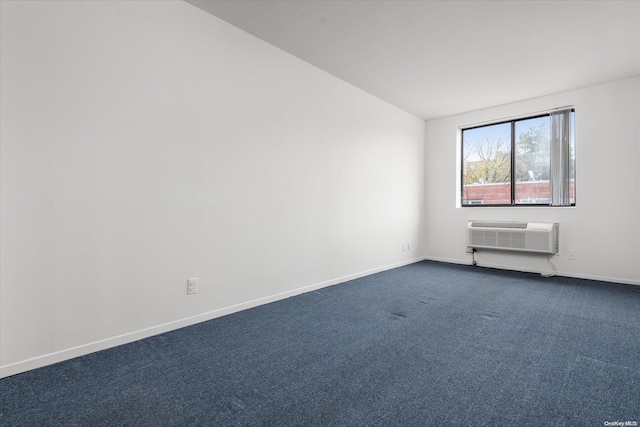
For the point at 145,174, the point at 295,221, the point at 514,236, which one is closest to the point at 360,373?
the point at 295,221

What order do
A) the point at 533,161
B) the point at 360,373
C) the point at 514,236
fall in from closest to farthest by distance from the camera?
the point at 360,373 → the point at 514,236 → the point at 533,161

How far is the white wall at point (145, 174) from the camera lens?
1.80m

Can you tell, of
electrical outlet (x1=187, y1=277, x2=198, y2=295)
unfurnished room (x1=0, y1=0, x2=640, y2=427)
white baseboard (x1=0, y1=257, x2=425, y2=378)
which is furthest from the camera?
electrical outlet (x1=187, y1=277, x2=198, y2=295)

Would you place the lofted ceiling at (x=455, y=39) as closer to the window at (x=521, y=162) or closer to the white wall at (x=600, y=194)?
the white wall at (x=600, y=194)

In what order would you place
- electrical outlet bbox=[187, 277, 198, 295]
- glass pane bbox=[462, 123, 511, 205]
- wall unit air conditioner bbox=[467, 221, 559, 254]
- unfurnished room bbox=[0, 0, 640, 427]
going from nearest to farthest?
unfurnished room bbox=[0, 0, 640, 427], electrical outlet bbox=[187, 277, 198, 295], wall unit air conditioner bbox=[467, 221, 559, 254], glass pane bbox=[462, 123, 511, 205]

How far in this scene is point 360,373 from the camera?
68.4 inches

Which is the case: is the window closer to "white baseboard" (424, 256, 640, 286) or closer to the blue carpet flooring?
"white baseboard" (424, 256, 640, 286)

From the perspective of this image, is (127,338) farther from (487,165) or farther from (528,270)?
(487,165)

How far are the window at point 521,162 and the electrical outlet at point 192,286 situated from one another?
4.54 metres

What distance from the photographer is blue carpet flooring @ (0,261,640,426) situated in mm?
1389

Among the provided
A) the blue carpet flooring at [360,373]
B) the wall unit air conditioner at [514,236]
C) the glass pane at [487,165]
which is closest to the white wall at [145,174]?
the blue carpet flooring at [360,373]

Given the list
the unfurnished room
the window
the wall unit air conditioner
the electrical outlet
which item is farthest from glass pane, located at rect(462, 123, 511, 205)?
the electrical outlet

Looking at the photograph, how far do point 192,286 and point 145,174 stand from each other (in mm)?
926

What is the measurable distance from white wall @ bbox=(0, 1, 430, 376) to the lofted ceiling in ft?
1.25
